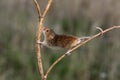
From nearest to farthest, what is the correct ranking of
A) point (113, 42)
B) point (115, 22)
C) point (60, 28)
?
point (113, 42)
point (60, 28)
point (115, 22)

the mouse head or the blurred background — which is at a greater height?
the mouse head

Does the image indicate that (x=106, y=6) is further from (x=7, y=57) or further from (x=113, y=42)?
(x=7, y=57)

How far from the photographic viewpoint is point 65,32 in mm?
6805

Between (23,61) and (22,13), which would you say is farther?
(22,13)

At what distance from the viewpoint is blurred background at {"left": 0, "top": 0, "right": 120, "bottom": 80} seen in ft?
17.7

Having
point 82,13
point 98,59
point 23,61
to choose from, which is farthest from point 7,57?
point 82,13

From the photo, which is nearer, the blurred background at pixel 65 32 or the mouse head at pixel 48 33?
the mouse head at pixel 48 33

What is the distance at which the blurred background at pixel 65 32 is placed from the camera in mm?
5402

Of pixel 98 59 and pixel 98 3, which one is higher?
pixel 98 3

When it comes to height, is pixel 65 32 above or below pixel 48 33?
below

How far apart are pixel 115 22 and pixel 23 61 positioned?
207cm

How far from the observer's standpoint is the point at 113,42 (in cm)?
629

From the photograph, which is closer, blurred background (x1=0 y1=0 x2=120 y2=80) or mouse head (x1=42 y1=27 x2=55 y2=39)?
mouse head (x1=42 y1=27 x2=55 y2=39)

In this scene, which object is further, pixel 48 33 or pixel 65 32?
pixel 65 32
